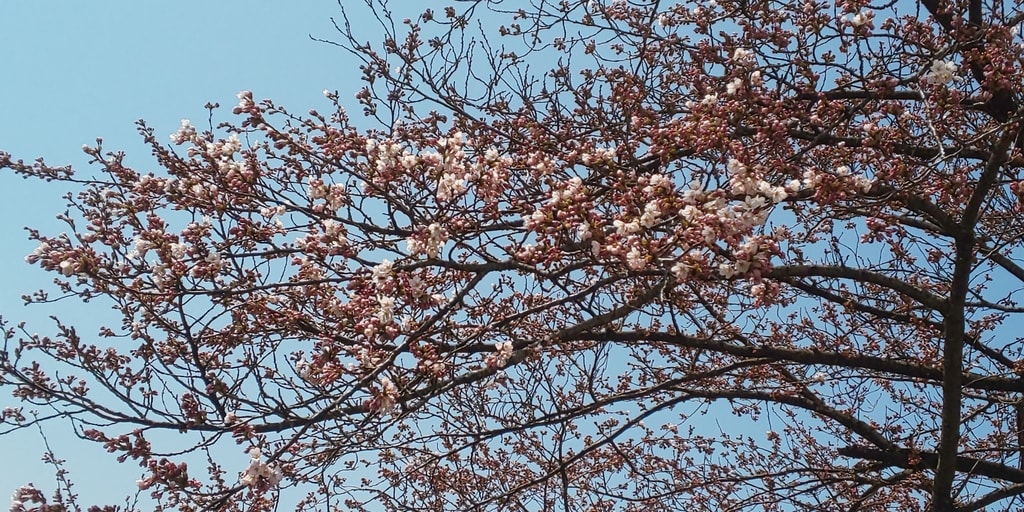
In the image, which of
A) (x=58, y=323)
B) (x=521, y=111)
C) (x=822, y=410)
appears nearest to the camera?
(x=58, y=323)

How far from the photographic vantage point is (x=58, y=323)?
13.7ft

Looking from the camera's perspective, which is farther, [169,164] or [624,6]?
[624,6]

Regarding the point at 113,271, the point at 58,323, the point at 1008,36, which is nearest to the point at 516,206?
the point at 113,271

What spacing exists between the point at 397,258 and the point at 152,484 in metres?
1.51

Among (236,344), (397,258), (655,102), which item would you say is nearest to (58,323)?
(236,344)

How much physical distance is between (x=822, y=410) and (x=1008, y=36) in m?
3.03

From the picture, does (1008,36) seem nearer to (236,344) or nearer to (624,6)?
(624,6)

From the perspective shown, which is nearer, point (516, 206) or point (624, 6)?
point (516, 206)

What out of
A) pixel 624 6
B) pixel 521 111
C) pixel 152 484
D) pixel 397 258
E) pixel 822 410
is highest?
pixel 624 6

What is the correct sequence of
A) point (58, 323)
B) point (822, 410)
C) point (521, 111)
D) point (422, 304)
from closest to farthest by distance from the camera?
point (422, 304) → point (58, 323) → point (521, 111) → point (822, 410)

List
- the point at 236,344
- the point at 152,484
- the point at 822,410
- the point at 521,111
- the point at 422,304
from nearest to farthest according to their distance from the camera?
the point at 152,484 < the point at 422,304 < the point at 236,344 < the point at 521,111 < the point at 822,410

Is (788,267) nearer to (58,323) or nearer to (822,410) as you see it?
(822,410)

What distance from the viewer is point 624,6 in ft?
19.2

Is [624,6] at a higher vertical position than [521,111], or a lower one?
higher
